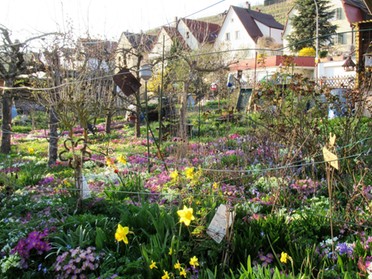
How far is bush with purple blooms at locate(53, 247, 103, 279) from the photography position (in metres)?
2.70

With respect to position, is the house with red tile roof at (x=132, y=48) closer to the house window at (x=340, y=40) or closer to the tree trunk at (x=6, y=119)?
the tree trunk at (x=6, y=119)

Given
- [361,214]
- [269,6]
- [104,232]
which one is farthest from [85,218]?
[269,6]

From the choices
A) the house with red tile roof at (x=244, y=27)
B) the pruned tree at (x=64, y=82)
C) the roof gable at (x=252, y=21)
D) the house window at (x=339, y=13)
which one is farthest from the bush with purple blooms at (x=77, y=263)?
the roof gable at (x=252, y=21)

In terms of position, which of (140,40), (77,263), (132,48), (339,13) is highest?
(339,13)

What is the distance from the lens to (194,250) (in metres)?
2.82

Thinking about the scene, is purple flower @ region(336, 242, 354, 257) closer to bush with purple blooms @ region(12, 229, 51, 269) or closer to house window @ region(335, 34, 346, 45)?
bush with purple blooms @ region(12, 229, 51, 269)

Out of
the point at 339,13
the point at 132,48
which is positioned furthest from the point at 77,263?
the point at 339,13

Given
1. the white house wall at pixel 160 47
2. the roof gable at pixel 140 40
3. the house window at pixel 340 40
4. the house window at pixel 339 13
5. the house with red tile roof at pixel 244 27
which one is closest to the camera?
the roof gable at pixel 140 40

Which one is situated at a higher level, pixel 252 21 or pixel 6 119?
pixel 252 21

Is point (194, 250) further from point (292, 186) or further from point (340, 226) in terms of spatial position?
point (292, 186)

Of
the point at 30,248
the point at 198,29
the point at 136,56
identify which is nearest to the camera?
the point at 30,248

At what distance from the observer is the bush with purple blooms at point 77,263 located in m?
2.70

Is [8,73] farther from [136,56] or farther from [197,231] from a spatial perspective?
[197,231]

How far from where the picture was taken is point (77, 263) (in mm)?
2824
